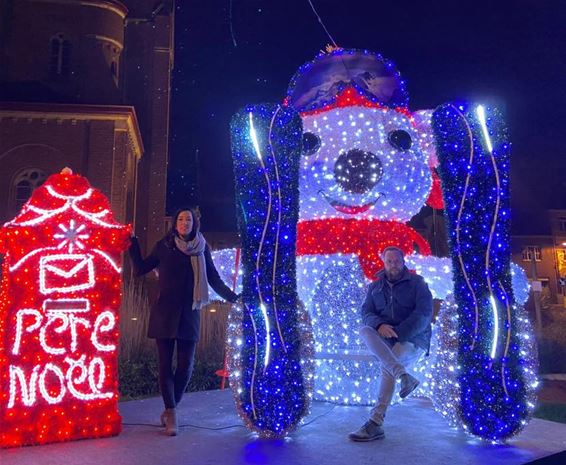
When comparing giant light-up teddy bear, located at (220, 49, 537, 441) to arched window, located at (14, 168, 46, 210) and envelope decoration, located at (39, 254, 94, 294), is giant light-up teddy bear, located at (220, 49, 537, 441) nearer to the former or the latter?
envelope decoration, located at (39, 254, 94, 294)

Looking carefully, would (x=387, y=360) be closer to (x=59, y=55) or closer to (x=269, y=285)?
(x=269, y=285)

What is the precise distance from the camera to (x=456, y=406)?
3980mm

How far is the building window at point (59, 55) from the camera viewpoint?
1970 cm

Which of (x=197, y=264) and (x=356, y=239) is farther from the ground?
(x=356, y=239)

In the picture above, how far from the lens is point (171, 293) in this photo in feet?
13.9

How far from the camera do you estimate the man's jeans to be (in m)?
4.02

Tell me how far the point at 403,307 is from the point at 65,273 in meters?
2.70

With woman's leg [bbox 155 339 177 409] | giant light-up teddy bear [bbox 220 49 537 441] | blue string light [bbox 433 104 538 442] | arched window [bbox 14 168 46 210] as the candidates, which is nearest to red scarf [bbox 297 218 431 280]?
giant light-up teddy bear [bbox 220 49 537 441]

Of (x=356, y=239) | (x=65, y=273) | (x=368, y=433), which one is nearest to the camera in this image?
(x=368, y=433)

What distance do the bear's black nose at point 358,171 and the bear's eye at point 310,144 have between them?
292 mm

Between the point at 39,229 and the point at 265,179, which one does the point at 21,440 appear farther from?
the point at 265,179

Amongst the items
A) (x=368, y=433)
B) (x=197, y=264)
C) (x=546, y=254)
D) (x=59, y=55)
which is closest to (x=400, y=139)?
(x=197, y=264)

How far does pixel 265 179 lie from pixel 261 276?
757mm

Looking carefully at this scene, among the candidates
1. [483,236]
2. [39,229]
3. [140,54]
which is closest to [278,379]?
[483,236]
